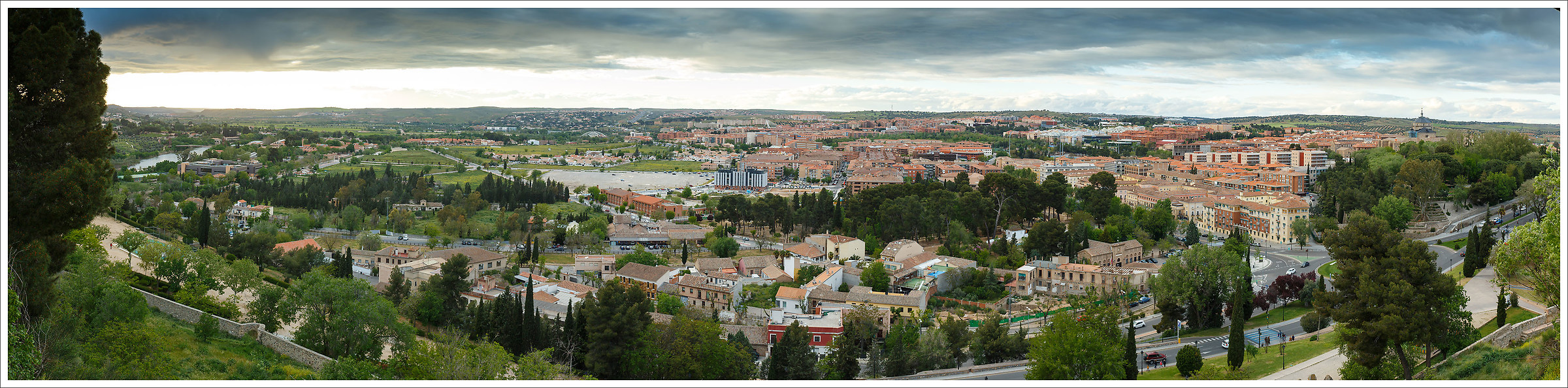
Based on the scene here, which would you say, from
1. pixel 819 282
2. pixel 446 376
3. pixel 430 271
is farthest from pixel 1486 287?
pixel 430 271

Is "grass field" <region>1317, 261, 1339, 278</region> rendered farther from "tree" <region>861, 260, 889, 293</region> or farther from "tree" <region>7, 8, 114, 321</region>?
"tree" <region>7, 8, 114, 321</region>

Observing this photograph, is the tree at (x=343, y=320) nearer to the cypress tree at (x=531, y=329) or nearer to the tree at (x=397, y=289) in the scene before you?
the cypress tree at (x=531, y=329)

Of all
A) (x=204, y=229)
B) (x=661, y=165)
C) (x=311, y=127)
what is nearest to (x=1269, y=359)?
(x=204, y=229)

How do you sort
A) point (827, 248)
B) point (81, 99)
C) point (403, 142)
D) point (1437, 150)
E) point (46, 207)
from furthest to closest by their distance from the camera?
point (403, 142) < point (1437, 150) < point (827, 248) < point (81, 99) < point (46, 207)

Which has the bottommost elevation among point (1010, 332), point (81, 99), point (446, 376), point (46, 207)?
point (1010, 332)

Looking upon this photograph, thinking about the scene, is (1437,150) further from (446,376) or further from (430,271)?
(446,376)

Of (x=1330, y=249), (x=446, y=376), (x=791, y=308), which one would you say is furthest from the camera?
(x=791, y=308)

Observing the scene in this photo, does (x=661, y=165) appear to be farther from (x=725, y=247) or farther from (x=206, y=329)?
(x=206, y=329)
